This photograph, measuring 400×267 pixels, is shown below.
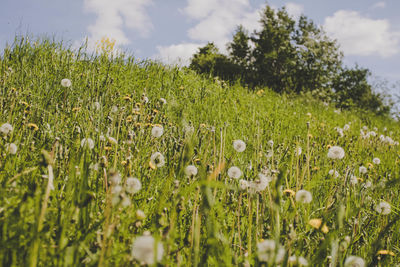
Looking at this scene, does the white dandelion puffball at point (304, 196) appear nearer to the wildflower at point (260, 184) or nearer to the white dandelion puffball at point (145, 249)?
the wildflower at point (260, 184)

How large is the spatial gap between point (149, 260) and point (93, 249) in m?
0.49

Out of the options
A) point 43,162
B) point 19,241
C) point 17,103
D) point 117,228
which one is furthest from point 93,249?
point 17,103

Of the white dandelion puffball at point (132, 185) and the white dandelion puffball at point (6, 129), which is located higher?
the white dandelion puffball at point (6, 129)

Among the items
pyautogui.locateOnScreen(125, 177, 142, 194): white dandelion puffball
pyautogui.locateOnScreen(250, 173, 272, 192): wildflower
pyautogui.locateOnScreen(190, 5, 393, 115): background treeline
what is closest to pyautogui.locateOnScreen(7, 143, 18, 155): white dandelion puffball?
pyautogui.locateOnScreen(125, 177, 142, 194): white dandelion puffball

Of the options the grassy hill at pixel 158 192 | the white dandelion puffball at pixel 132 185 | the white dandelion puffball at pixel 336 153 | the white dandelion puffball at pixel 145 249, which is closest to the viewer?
the white dandelion puffball at pixel 145 249

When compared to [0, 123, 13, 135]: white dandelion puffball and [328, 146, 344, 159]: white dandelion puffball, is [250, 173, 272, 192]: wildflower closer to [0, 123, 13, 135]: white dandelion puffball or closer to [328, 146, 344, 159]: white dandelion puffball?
[328, 146, 344, 159]: white dandelion puffball

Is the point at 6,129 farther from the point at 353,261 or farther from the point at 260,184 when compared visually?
the point at 353,261

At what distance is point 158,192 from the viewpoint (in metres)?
1.90

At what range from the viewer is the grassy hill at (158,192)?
100cm

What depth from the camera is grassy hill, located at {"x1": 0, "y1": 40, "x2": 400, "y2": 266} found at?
1003 mm

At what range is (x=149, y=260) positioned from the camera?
2.52ft

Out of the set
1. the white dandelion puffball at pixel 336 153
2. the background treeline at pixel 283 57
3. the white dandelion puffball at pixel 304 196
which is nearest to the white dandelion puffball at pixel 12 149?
the white dandelion puffball at pixel 304 196

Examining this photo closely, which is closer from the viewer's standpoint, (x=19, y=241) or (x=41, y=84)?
(x=19, y=241)

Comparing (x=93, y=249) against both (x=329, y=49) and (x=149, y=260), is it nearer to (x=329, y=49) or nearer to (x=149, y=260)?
(x=149, y=260)
